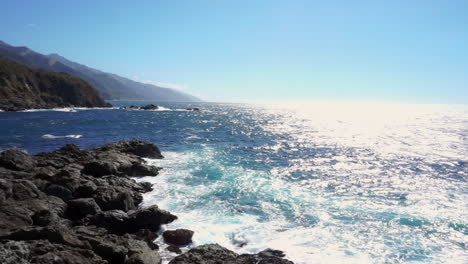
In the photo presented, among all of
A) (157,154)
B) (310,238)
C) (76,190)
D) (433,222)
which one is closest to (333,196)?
(433,222)

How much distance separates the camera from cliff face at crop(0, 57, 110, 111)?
118 meters

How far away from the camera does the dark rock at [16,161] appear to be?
23.5m

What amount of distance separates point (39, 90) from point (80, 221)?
150478 mm

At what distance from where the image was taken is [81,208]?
17.5 meters

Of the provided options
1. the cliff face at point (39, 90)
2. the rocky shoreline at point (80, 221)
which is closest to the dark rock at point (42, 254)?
the rocky shoreline at point (80, 221)

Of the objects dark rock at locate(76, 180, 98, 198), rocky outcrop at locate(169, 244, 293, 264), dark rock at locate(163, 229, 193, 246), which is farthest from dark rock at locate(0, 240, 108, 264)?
dark rock at locate(76, 180, 98, 198)

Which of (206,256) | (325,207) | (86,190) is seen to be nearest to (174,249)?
(206,256)

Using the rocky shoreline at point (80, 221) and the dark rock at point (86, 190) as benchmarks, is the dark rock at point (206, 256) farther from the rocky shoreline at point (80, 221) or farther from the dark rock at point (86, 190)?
the dark rock at point (86, 190)

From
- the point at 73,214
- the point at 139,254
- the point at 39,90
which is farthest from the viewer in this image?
the point at 39,90

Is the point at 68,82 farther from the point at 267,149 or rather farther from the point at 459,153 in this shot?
the point at 459,153

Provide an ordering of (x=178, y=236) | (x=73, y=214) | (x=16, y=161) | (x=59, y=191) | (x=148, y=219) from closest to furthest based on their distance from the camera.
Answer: (x=178, y=236), (x=148, y=219), (x=73, y=214), (x=59, y=191), (x=16, y=161)

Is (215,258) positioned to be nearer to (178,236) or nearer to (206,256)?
(206,256)

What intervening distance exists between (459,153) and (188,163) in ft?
152

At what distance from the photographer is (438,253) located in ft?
51.1
